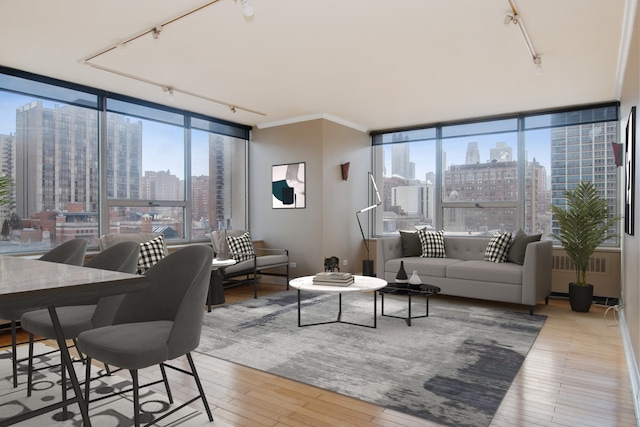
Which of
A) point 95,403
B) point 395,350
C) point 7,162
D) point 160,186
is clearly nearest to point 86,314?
point 95,403

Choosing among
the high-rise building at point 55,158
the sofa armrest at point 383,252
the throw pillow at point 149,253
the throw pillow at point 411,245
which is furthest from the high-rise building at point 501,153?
the high-rise building at point 55,158

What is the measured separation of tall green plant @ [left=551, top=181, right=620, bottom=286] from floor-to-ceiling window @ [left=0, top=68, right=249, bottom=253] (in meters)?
4.86

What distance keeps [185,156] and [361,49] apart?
3.43 meters

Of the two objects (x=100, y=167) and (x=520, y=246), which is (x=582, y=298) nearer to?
(x=520, y=246)

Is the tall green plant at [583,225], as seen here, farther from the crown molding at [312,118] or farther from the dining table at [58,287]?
the dining table at [58,287]

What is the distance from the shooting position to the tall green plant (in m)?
4.88

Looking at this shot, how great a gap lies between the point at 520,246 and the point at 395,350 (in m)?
2.67

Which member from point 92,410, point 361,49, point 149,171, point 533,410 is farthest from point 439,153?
point 92,410

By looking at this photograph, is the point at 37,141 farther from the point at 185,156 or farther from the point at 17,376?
the point at 17,376

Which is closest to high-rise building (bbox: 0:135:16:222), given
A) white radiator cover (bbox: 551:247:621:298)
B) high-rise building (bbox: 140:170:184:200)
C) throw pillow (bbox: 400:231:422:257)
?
high-rise building (bbox: 140:170:184:200)

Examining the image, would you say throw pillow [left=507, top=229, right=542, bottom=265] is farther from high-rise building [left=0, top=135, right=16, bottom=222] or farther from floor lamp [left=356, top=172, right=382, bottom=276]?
high-rise building [left=0, top=135, right=16, bottom=222]

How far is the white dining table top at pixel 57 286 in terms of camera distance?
130cm

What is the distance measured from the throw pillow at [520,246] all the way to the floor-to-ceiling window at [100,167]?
4.25m

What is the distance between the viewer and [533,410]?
236 cm
